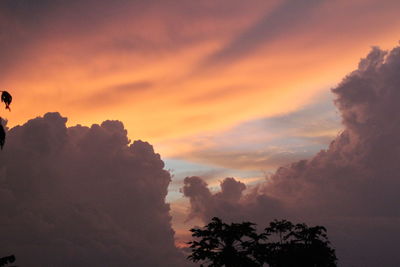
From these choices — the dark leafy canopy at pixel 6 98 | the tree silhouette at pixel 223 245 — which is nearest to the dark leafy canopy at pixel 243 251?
the tree silhouette at pixel 223 245

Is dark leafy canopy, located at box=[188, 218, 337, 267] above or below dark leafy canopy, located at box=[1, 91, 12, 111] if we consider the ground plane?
below

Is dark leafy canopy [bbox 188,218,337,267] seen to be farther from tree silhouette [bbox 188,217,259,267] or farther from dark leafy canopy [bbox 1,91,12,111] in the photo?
dark leafy canopy [bbox 1,91,12,111]

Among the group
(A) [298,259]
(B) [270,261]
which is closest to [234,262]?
(B) [270,261]

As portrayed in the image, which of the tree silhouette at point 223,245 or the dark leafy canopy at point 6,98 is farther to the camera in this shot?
the tree silhouette at point 223,245

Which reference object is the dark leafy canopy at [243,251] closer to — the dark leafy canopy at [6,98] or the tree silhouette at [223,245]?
the tree silhouette at [223,245]

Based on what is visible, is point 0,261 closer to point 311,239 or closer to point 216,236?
point 216,236

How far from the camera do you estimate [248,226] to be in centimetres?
4184

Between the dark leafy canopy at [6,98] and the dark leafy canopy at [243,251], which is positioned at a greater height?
the dark leafy canopy at [6,98]

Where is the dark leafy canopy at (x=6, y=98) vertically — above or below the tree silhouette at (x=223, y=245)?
above

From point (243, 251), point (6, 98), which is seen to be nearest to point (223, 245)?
point (243, 251)

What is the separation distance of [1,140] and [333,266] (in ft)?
196

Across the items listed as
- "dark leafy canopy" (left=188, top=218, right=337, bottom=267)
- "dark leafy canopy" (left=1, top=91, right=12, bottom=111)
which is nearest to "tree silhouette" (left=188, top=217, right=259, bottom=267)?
"dark leafy canopy" (left=188, top=218, right=337, bottom=267)

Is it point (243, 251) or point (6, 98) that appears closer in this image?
point (6, 98)

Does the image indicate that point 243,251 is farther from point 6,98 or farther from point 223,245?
point 6,98
